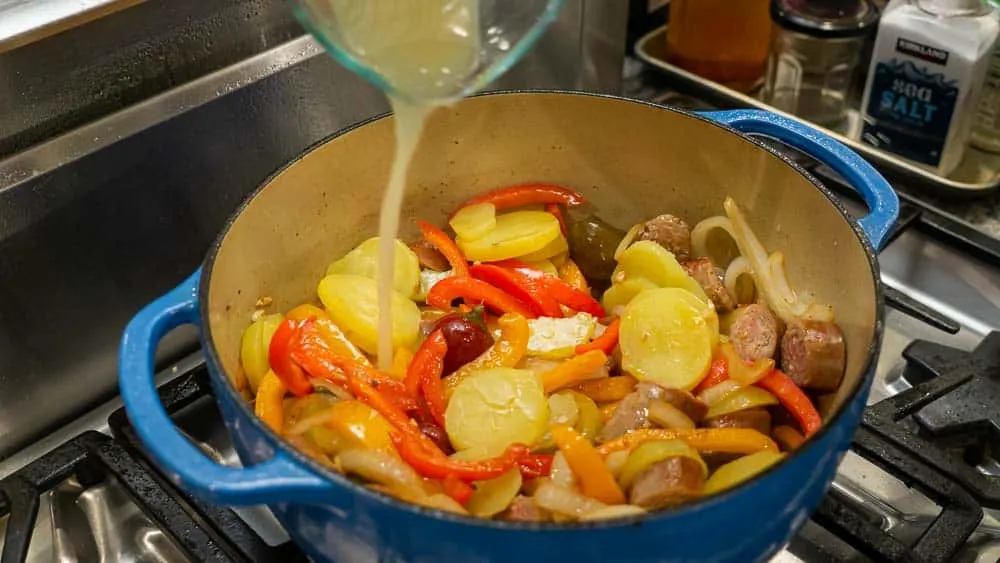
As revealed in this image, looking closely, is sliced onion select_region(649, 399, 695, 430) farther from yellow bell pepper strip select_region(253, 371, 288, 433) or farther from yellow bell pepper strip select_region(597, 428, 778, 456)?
yellow bell pepper strip select_region(253, 371, 288, 433)

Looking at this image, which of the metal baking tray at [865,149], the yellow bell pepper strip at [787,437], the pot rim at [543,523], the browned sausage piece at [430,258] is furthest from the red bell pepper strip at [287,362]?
the metal baking tray at [865,149]

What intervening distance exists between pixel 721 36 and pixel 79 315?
950mm

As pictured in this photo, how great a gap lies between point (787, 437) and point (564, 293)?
27 centimetres

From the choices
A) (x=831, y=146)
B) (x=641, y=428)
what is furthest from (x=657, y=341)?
(x=831, y=146)

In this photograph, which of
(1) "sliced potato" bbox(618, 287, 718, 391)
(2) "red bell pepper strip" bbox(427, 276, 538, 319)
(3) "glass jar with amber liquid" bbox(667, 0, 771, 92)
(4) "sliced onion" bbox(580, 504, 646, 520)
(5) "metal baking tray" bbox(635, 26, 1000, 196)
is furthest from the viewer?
(3) "glass jar with amber liquid" bbox(667, 0, 771, 92)

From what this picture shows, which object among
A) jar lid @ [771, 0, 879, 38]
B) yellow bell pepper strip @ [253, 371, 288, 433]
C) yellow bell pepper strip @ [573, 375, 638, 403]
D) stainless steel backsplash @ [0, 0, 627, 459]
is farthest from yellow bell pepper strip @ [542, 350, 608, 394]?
A: jar lid @ [771, 0, 879, 38]

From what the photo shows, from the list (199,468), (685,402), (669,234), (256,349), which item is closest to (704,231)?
(669,234)

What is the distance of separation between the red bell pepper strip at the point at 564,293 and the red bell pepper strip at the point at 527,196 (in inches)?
3.1

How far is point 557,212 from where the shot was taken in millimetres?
1043

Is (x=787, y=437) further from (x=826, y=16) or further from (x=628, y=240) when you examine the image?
(x=826, y=16)

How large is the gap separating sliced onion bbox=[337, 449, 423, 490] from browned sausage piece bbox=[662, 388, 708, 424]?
0.23 meters

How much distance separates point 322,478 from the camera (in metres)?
0.59

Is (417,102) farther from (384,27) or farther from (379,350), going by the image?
(379,350)

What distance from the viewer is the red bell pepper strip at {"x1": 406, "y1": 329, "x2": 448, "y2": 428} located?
834 mm
